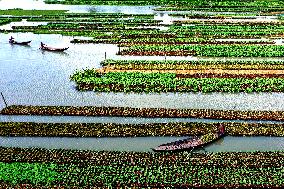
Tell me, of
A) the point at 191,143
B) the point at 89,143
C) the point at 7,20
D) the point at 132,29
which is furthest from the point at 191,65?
the point at 7,20

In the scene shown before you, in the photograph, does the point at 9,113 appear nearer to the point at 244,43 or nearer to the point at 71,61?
the point at 71,61

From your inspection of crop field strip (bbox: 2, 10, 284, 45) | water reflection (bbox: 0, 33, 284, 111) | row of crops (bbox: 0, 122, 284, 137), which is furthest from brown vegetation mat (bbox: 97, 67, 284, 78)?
crop field strip (bbox: 2, 10, 284, 45)

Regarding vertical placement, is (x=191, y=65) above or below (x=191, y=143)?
above

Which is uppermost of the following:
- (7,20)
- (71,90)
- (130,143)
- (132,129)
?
(7,20)

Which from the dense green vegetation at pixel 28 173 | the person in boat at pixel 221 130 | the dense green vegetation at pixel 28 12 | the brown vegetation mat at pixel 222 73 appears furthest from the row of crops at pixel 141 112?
the dense green vegetation at pixel 28 12

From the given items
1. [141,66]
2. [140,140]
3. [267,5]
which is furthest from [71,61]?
[267,5]

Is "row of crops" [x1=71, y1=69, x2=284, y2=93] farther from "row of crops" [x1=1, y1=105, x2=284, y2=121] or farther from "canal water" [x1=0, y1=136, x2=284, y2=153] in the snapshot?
"canal water" [x1=0, y1=136, x2=284, y2=153]

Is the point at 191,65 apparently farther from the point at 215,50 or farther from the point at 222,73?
the point at 215,50
